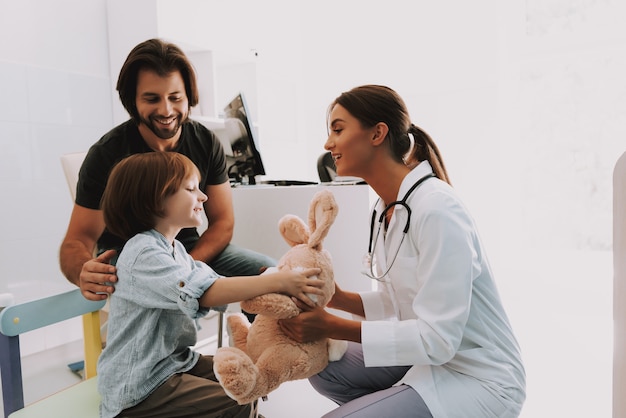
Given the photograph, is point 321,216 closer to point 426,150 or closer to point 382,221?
point 382,221

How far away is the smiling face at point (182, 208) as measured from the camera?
3.43 feet

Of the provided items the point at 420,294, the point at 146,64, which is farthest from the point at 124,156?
the point at 420,294

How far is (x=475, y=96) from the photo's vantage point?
334 cm

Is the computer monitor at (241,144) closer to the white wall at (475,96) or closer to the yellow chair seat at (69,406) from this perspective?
the white wall at (475,96)

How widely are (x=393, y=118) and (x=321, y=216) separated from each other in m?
0.27

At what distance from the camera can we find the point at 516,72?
3.51 metres

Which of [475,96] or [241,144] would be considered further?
[475,96]

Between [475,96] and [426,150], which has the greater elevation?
[475,96]

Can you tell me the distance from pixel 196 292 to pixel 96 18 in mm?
2101

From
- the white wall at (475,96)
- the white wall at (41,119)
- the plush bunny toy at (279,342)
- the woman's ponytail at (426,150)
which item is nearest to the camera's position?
the plush bunny toy at (279,342)

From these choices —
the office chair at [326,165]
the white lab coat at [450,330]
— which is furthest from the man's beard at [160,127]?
the white lab coat at [450,330]

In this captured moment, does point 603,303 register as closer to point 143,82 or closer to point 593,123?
point 593,123

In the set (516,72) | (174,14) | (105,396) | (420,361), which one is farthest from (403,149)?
(516,72)

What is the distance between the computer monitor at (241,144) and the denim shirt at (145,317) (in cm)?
106
